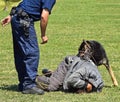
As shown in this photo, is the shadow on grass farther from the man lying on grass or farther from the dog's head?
the dog's head

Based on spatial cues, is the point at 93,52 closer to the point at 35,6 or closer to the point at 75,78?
the point at 75,78

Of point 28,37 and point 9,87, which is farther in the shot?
point 9,87

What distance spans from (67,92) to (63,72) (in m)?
0.33

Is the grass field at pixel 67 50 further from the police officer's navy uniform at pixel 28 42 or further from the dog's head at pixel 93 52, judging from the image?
the dog's head at pixel 93 52

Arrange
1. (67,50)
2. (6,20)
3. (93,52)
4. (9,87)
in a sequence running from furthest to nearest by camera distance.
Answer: (67,50) → (9,87) → (93,52) → (6,20)

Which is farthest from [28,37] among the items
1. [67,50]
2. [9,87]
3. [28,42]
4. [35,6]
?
[67,50]

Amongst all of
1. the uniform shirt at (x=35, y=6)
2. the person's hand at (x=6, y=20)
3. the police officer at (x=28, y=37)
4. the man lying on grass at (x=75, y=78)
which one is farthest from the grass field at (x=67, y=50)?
the uniform shirt at (x=35, y=6)

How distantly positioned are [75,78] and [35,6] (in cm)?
122

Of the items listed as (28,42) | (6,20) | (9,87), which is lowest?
(9,87)

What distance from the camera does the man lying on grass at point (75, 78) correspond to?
7.64 metres

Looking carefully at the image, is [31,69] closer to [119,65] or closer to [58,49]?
[119,65]

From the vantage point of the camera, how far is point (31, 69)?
25.1 feet

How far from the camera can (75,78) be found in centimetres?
759

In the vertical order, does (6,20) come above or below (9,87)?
above
